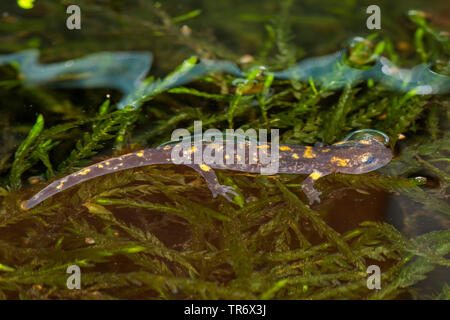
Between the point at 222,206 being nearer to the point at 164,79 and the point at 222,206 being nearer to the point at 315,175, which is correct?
the point at 315,175

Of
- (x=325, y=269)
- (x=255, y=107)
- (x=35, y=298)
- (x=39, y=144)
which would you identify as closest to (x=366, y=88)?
(x=255, y=107)

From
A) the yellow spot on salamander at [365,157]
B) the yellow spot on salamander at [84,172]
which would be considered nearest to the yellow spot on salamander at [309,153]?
the yellow spot on salamander at [365,157]

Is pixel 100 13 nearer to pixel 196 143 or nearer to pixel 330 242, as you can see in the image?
pixel 196 143

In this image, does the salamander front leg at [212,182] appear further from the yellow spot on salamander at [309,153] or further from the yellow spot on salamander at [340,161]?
the yellow spot on salamander at [340,161]

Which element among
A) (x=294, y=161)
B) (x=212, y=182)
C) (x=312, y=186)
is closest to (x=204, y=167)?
(x=212, y=182)

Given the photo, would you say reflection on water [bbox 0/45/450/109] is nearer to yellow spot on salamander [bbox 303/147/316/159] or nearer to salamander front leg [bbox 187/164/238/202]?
yellow spot on salamander [bbox 303/147/316/159]

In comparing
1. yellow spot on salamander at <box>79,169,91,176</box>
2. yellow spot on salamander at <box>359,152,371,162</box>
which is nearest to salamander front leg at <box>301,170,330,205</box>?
yellow spot on salamander at <box>359,152,371,162</box>
